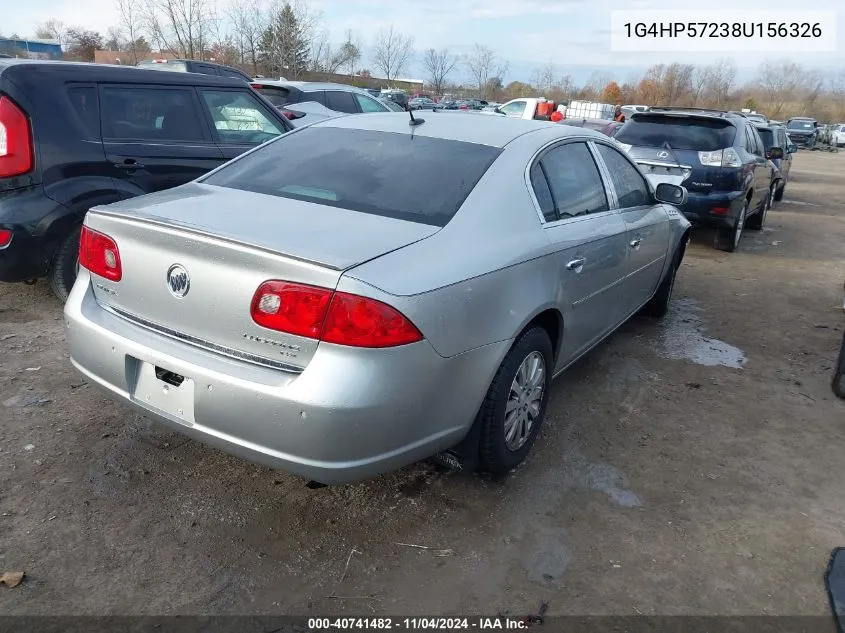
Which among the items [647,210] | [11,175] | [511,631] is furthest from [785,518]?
[11,175]

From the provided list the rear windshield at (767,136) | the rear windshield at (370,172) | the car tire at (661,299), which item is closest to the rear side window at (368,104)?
the rear windshield at (767,136)

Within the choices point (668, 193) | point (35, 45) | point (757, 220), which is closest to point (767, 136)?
point (757, 220)

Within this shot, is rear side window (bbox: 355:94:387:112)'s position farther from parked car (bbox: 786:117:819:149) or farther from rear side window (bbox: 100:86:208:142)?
parked car (bbox: 786:117:819:149)

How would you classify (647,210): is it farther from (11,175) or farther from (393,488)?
(11,175)

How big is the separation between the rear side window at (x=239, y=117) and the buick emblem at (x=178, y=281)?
3.39m

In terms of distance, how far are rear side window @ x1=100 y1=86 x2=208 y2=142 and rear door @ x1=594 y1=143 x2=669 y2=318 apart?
320 cm

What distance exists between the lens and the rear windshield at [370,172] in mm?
2896

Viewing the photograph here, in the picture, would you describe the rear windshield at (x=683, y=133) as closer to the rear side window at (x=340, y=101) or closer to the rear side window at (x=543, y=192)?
the rear side window at (x=340, y=101)

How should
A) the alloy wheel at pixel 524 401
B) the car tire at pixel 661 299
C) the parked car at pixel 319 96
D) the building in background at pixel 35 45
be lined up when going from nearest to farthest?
the alloy wheel at pixel 524 401 → the car tire at pixel 661 299 → the parked car at pixel 319 96 → the building in background at pixel 35 45

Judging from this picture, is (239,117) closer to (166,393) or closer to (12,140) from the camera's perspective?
(12,140)

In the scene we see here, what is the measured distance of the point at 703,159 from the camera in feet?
26.7

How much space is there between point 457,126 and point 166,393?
78.6 inches

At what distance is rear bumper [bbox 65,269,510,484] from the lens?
2260 millimetres

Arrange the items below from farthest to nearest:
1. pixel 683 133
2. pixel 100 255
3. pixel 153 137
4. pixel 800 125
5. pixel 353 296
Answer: pixel 800 125, pixel 683 133, pixel 153 137, pixel 100 255, pixel 353 296
